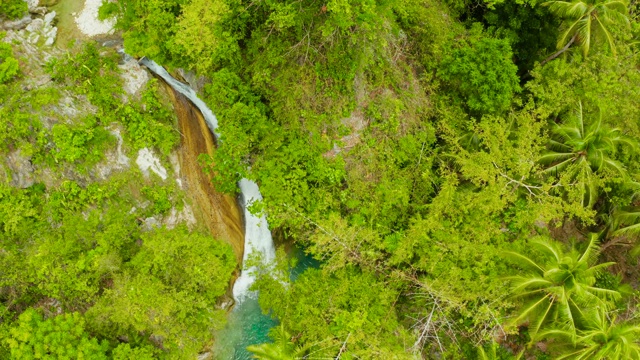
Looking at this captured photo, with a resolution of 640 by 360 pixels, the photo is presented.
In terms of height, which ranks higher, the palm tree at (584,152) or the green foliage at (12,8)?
the green foliage at (12,8)

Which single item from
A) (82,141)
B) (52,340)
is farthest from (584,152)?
(52,340)

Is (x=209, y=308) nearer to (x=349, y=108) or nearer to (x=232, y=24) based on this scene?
(x=349, y=108)

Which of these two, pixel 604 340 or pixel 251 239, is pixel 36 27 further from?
pixel 604 340

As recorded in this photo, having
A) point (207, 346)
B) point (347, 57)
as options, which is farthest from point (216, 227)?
point (347, 57)

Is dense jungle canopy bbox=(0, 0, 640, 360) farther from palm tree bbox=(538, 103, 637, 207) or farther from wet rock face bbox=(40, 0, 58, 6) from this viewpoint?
wet rock face bbox=(40, 0, 58, 6)

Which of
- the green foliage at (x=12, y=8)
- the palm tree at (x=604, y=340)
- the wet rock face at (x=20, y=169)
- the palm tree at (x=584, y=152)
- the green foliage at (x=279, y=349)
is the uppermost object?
the green foliage at (x=12, y=8)

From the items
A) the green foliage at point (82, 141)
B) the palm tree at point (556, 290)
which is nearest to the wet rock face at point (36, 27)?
the green foliage at point (82, 141)

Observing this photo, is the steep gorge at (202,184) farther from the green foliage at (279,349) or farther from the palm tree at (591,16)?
the palm tree at (591,16)

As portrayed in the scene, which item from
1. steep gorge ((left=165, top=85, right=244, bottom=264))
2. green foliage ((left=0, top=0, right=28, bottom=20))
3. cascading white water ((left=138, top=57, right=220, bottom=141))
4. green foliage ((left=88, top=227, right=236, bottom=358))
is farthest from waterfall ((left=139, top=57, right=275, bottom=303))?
green foliage ((left=0, top=0, right=28, bottom=20))
